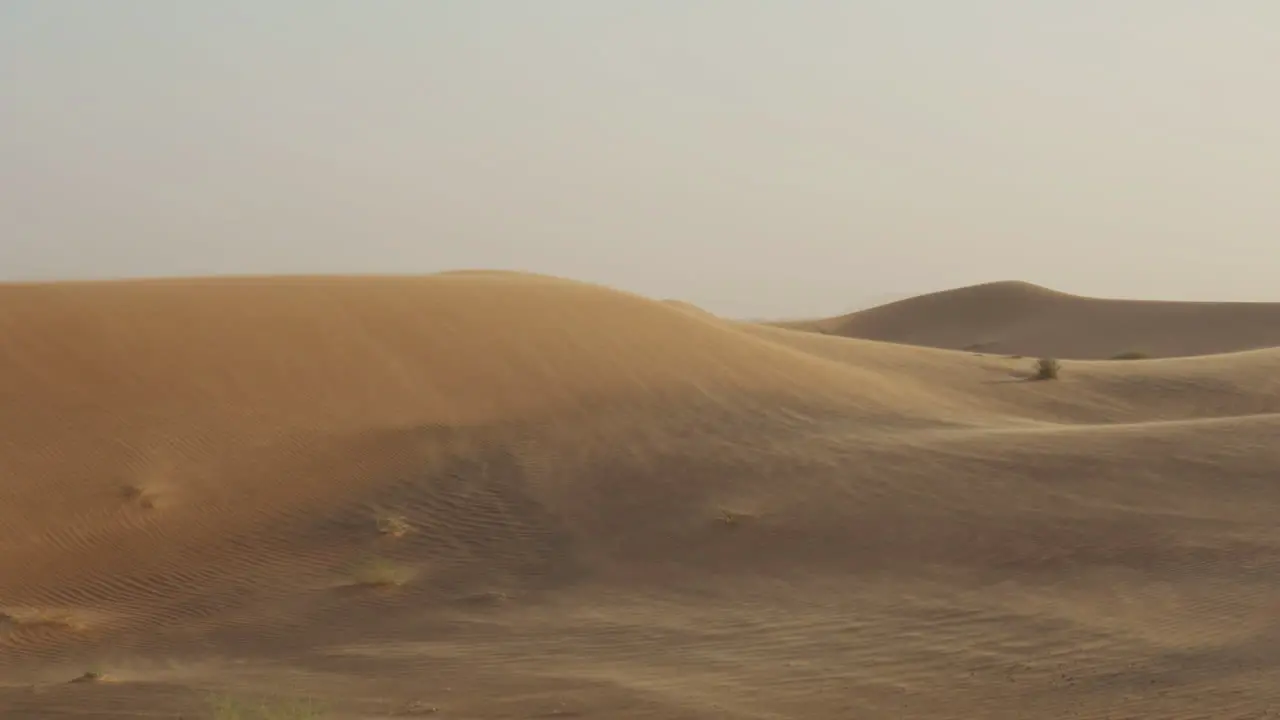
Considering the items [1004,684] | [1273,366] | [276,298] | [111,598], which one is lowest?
[1004,684]

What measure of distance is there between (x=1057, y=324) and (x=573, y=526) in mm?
54243

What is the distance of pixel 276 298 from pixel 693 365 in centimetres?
687

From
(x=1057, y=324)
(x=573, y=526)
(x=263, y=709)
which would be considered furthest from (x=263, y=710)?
(x=1057, y=324)

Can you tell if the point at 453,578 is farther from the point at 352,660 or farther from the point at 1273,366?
the point at 1273,366

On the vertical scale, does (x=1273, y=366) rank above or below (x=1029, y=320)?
below

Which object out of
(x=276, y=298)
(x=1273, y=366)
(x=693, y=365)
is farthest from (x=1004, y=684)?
(x=1273, y=366)

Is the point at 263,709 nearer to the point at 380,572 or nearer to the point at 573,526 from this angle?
the point at 380,572

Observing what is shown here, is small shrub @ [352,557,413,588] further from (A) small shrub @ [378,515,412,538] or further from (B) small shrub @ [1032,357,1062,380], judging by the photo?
(B) small shrub @ [1032,357,1062,380]

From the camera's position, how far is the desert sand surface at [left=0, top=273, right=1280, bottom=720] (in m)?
8.39

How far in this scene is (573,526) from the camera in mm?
13062

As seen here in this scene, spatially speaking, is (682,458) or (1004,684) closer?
(1004,684)

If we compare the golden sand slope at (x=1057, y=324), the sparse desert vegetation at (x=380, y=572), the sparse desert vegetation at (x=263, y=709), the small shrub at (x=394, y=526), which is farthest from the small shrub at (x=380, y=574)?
the golden sand slope at (x=1057, y=324)

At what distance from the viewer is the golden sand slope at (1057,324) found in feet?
182

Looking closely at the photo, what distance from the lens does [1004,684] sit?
26.7ft
